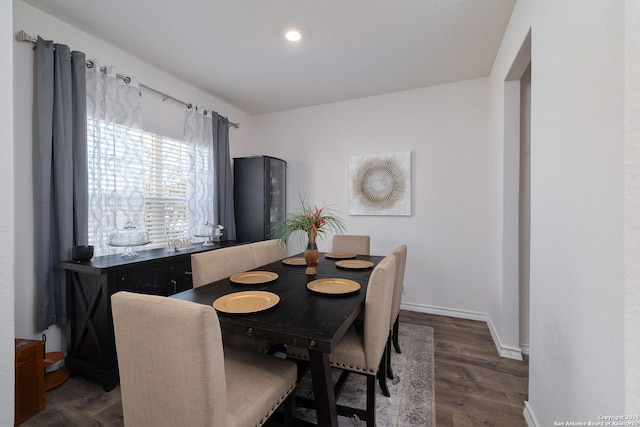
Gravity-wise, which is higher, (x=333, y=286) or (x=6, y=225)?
(x=6, y=225)

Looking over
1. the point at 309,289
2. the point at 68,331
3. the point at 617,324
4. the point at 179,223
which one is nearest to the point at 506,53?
the point at 617,324

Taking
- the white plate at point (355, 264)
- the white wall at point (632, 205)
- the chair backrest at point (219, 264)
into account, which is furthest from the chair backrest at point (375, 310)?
the chair backrest at point (219, 264)

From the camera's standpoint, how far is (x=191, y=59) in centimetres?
258

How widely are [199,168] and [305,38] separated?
6.05 ft

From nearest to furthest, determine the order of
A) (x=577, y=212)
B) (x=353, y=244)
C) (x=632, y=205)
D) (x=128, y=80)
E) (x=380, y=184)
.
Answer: (x=632, y=205), (x=577, y=212), (x=128, y=80), (x=353, y=244), (x=380, y=184)

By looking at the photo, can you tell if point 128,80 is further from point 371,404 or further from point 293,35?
point 371,404

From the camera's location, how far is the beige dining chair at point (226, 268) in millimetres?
1692

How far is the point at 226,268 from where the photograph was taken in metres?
1.96

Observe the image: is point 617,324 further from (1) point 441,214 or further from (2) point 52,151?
(2) point 52,151

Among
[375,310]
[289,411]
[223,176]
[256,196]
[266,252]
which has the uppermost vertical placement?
[223,176]

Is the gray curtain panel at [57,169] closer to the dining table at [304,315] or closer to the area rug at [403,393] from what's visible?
the dining table at [304,315]

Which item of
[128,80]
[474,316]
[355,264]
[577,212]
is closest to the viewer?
[577,212]

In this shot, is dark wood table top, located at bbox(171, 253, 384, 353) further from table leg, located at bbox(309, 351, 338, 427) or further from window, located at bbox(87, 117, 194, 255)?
window, located at bbox(87, 117, 194, 255)

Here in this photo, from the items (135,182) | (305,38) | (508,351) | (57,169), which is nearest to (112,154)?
(135,182)
